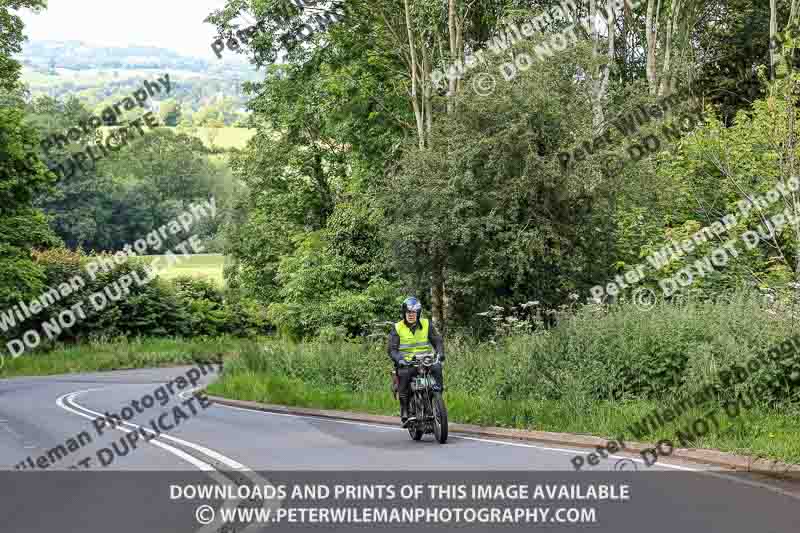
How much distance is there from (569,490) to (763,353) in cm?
606

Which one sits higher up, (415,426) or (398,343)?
(398,343)

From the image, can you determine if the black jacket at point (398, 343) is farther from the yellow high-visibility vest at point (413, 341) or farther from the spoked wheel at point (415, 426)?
the spoked wheel at point (415, 426)

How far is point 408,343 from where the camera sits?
15.8 m

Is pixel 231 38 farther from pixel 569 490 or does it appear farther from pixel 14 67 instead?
pixel 569 490

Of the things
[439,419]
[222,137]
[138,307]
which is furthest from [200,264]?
[439,419]

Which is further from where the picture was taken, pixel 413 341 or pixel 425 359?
pixel 413 341

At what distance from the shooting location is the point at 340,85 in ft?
141

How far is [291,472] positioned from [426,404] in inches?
140

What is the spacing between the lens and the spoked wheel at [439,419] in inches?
599

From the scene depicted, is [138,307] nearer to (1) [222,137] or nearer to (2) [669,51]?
(2) [669,51]

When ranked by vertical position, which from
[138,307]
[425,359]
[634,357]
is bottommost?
[634,357]

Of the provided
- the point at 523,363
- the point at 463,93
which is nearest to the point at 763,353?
the point at 523,363

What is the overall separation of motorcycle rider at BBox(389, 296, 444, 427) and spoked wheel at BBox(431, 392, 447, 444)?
1.32 ft

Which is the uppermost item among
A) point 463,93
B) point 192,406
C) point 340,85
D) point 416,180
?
point 340,85
